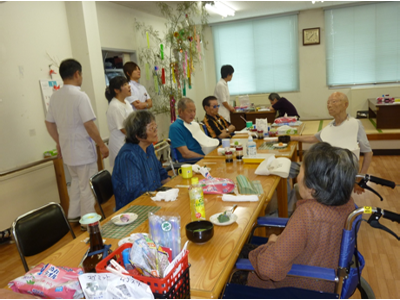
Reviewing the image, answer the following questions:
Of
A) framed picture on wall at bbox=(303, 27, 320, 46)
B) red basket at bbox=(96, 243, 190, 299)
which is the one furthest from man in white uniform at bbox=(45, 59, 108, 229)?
framed picture on wall at bbox=(303, 27, 320, 46)

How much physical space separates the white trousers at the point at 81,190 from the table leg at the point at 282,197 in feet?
5.99

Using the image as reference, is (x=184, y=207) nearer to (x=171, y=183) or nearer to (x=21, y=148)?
(x=171, y=183)

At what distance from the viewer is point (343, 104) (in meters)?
2.82

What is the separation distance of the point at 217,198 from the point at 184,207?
0.22 metres

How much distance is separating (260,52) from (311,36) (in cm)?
120

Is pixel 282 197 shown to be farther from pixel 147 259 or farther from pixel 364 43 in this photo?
pixel 364 43

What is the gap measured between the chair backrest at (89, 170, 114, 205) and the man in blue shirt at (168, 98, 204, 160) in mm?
1186

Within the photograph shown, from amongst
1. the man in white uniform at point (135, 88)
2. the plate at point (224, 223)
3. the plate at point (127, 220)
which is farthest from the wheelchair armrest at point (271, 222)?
the man in white uniform at point (135, 88)

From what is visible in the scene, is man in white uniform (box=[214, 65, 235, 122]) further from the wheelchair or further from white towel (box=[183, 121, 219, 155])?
the wheelchair

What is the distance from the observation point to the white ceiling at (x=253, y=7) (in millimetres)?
5410

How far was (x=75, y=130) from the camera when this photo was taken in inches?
120

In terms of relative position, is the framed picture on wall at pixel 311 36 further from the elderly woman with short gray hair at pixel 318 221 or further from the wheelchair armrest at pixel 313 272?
the wheelchair armrest at pixel 313 272

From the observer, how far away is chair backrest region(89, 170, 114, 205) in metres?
2.11

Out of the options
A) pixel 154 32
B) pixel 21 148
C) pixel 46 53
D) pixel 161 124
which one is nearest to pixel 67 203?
pixel 21 148
